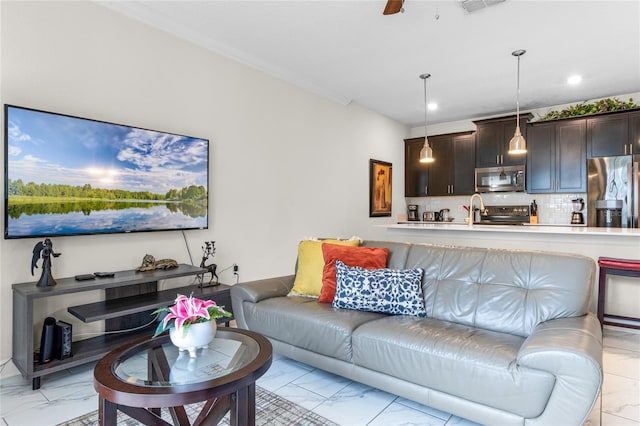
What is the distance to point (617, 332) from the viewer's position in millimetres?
3441

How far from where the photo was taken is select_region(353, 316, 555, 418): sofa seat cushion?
1607 millimetres

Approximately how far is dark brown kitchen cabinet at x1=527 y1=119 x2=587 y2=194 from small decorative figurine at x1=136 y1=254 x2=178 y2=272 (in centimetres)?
526

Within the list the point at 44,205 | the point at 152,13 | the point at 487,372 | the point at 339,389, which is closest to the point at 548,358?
the point at 487,372

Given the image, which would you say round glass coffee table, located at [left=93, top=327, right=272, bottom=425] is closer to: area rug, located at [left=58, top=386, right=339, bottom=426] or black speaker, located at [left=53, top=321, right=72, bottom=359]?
area rug, located at [left=58, top=386, right=339, bottom=426]

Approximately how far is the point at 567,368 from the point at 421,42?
10.3ft

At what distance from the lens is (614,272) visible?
10.5 feet

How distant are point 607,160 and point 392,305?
4.45 m

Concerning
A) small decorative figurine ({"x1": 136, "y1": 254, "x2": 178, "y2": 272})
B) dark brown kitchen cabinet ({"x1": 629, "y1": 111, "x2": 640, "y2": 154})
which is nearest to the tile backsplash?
dark brown kitchen cabinet ({"x1": 629, "y1": 111, "x2": 640, "y2": 154})

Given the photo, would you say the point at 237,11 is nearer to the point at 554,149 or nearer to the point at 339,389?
the point at 339,389

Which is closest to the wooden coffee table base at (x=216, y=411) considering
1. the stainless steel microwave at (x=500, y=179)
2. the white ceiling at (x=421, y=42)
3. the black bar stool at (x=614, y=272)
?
the white ceiling at (x=421, y=42)

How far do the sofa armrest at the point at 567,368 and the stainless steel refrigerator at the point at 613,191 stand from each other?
13.3ft

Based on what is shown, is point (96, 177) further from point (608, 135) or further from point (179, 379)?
point (608, 135)

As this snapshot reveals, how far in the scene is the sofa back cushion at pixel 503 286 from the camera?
2.07 meters

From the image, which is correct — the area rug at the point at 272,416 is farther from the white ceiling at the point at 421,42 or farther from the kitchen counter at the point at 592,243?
the white ceiling at the point at 421,42
